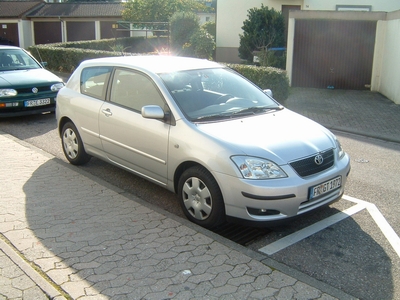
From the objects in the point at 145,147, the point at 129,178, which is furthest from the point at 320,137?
the point at 129,178

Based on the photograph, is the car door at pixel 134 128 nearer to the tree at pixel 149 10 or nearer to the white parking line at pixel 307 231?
the white parking line at pixel 307 231

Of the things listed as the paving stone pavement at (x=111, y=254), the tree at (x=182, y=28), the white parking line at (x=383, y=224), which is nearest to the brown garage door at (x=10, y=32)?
the tree at (x=182, y=28)

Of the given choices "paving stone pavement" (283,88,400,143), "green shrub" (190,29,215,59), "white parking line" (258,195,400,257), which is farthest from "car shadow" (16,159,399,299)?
"green shrub" (190,29,215,59)

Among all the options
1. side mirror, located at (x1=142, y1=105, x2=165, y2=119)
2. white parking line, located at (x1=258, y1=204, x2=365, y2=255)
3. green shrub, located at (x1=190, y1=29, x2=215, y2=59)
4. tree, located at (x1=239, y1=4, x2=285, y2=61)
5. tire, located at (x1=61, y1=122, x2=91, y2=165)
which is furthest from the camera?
green shrub, located at (x1=190, y1=29, x2=215, y2=59)

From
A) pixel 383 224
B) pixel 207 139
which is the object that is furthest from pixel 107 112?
pixel 383 224

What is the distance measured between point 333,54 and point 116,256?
524 inches

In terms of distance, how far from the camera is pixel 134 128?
19.1ft

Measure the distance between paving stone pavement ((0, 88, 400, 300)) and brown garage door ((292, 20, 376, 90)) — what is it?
1123cm

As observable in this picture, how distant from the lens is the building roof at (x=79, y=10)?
40.8m

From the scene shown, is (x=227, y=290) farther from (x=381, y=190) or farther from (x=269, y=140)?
(x=381, y=190)

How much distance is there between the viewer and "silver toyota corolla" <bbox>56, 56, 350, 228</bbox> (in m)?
4.69

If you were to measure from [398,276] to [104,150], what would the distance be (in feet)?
13.0

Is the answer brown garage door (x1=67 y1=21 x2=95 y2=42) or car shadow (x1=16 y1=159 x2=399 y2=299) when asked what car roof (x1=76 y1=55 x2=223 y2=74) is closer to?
car shadow (x1=16 y1=159 x2=399 y2=299)

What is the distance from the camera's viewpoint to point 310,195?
4.77 m
